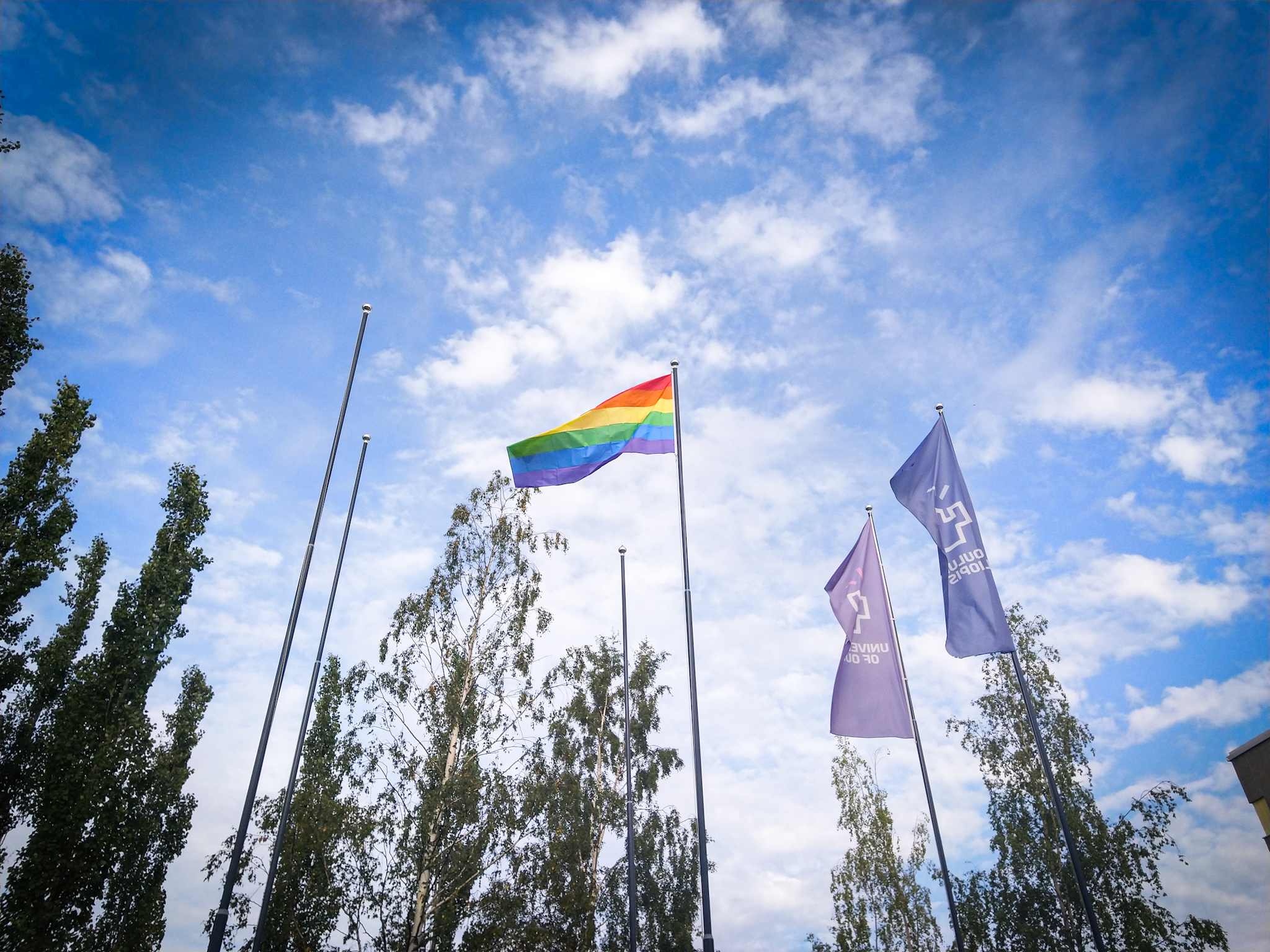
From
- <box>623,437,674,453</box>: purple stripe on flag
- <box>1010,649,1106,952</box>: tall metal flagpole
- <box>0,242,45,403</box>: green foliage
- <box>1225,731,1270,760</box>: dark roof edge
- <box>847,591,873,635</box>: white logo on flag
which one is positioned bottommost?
A: <box>1010,649,1106,952</box>: tall metal flagpole

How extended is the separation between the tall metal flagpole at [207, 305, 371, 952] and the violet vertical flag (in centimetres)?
1003

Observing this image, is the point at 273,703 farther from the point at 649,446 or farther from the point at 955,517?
the point at 955,517

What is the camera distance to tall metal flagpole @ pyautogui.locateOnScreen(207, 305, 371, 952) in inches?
382

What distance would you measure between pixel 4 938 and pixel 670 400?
2089 centimetres

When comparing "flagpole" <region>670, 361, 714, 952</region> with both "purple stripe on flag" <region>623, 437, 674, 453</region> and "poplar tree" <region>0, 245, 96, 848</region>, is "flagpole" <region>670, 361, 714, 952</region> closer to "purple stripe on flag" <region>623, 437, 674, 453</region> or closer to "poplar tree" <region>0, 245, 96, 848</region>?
"purple stripe on flag" <region>623, 437, 674, 453</region>

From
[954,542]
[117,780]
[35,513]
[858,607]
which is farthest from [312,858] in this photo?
[954,542]

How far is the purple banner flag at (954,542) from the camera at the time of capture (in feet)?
41.4

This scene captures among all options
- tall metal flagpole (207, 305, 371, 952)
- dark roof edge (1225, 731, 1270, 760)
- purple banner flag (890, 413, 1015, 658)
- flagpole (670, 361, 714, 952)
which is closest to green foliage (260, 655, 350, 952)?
tall metal flagpole (207, 305, 371, 952)

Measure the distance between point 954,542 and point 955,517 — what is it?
53 cm

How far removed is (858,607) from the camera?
15758mm

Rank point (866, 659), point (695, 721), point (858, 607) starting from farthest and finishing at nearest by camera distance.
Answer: point (858, 607), point (866, 659), point (695, 721)

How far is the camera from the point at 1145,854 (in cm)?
2377

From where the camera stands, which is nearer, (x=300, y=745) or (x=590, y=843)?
(x=300, y=745)

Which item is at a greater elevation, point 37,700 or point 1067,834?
point 37,700
